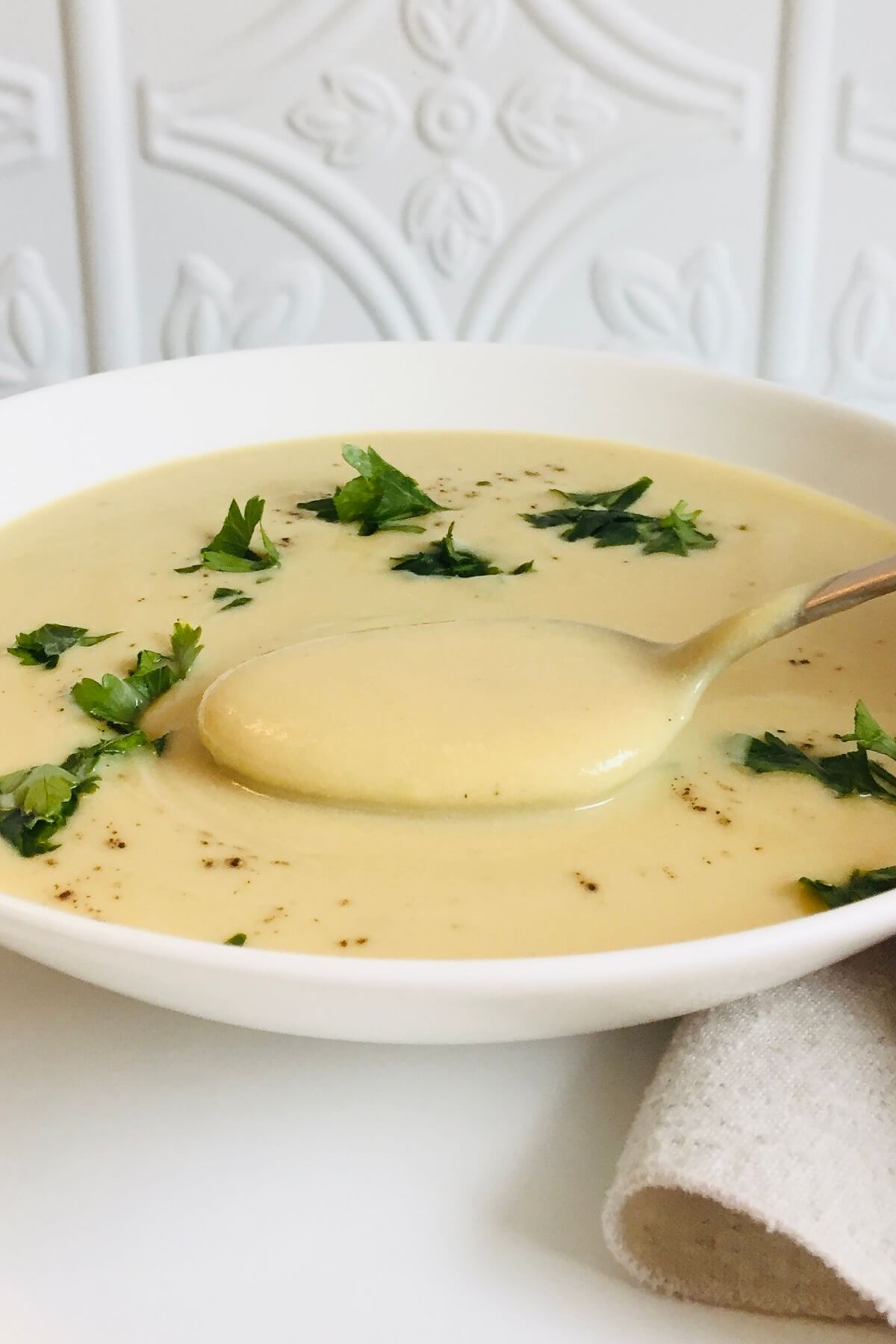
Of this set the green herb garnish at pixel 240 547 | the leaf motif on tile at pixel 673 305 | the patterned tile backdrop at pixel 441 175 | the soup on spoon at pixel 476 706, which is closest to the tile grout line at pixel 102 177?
A: the patterned tile backdrop at pixel 441 175

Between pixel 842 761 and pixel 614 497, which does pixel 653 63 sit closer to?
pixel 614 497

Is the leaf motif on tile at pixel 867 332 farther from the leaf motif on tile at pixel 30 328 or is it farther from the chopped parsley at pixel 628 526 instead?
the leaf motif on tile at pixel 30 328

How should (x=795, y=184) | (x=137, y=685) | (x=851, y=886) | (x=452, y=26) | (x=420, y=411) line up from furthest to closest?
1. (x=795, y=184)
2. (x=452, y=26)
3. (x=420, y=411)
4. (x=137, y=685)
5. (x=851, y=886)

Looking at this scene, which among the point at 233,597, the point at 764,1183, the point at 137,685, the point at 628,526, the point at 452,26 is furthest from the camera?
the point at 452,26

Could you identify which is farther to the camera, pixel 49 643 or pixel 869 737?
pixel 49 643

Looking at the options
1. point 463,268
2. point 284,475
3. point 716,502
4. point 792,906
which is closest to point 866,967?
point 792,906

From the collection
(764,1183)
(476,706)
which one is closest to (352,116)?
(476,706)
